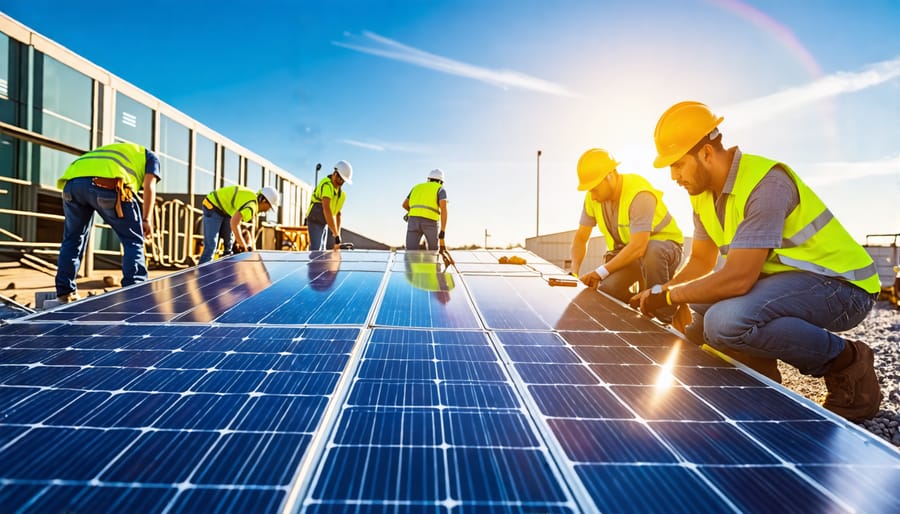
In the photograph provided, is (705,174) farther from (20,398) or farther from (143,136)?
(143,136)

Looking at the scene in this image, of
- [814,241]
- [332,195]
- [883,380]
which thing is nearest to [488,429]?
[814,241]

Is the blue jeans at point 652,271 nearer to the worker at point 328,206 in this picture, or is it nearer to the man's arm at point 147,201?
the worker at point 328,206

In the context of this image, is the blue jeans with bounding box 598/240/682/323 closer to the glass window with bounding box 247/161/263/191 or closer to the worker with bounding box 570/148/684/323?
the worker with bounding box 570/148/684/323

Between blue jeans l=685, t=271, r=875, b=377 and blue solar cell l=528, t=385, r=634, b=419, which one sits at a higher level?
blue jeans l=685, t=271, r=875, b=377

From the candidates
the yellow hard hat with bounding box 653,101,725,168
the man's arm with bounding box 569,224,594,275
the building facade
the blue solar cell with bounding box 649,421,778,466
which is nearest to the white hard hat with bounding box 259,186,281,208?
the building facade

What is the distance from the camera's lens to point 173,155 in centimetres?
1451

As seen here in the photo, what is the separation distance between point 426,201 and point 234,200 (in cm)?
357

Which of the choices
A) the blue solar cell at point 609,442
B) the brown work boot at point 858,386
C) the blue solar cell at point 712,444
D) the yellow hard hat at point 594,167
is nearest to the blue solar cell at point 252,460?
the blue solar cell at point 609,442

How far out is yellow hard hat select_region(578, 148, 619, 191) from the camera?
5117 mm

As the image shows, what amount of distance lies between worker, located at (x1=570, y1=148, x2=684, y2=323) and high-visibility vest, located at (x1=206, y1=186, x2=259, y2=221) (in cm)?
615

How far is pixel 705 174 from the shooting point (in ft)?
10.8

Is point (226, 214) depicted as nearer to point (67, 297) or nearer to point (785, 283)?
point (67, 297)

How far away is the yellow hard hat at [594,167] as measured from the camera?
5.12 meters

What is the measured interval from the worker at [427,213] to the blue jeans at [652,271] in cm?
406
